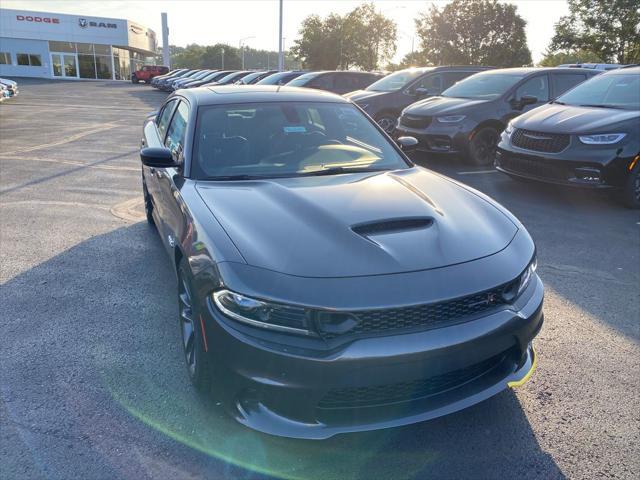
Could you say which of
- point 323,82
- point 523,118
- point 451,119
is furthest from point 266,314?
point 323,82

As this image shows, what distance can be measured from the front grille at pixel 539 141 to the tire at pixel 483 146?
70.5 inches

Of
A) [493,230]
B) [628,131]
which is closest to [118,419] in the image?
[493,230]

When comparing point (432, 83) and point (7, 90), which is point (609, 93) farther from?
point (7, 90)

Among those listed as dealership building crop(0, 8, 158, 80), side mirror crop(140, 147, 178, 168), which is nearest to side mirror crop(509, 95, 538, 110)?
side mirror crop(140, 147, 178, 168)

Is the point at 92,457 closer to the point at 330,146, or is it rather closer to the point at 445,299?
the point at 445,299

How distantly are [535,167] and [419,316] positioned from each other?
5259 millimetres

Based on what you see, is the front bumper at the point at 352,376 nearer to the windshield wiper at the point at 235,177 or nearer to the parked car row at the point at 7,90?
the windshield wiper at the point at 235,177

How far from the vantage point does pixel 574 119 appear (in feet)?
21.6

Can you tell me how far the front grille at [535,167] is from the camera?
21.1ft

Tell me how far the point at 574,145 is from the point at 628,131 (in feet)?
2.00

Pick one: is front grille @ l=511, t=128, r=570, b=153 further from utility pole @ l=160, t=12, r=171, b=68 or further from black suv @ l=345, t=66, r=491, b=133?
utility pole @ l=160, t=12, r=171, b=68

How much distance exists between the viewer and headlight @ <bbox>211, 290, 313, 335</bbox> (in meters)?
2.13

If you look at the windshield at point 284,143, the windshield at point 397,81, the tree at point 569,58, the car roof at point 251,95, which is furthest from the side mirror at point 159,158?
the tree at point 569,58

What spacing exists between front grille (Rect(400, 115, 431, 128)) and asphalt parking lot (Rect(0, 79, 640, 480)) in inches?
146
